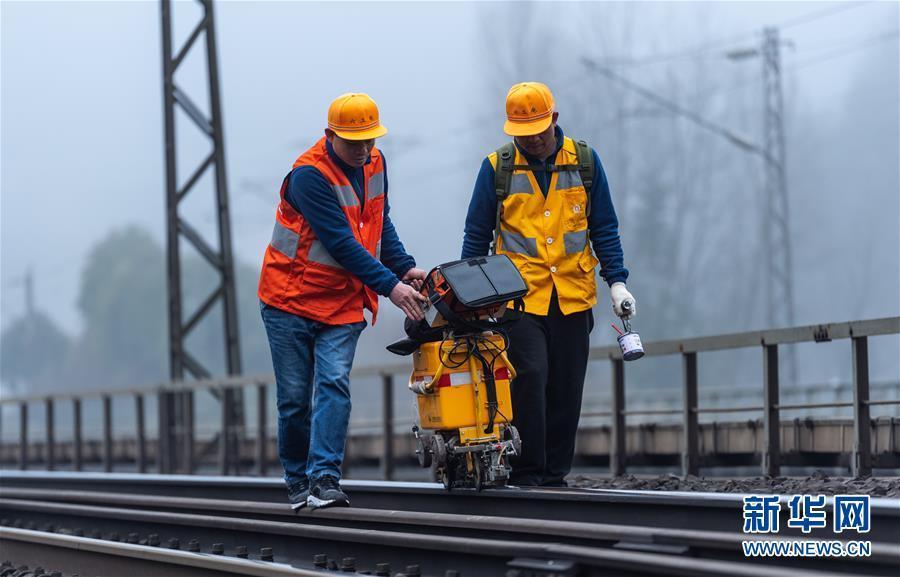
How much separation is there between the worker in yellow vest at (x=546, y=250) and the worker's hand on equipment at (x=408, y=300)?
602 mm

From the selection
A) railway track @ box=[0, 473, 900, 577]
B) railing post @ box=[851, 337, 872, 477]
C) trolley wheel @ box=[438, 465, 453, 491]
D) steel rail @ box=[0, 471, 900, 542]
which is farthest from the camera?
railing post @ box=[851, 337, 872, 477]

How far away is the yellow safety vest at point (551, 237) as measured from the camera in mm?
6441

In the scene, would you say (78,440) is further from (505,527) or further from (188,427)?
(505,527)

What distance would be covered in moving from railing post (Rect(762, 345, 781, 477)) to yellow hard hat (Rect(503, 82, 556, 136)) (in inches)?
110

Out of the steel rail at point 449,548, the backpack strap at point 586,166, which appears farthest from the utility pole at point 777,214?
the steel rail at point 449,548

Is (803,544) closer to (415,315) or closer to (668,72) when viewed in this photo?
(415,315)

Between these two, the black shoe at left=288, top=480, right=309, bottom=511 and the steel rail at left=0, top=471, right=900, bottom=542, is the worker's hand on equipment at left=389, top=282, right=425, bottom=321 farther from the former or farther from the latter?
the black shoe at left=288, top=480, right=309, bottom=511

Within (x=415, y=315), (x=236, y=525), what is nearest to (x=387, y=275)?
(x=415, y=315)

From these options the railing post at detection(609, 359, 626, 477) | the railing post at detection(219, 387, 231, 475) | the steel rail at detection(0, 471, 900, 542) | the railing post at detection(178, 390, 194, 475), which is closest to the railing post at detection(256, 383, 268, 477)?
the railing post at detection(219, 387, 231, 475)

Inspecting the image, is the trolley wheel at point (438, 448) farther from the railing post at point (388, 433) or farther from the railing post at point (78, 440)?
the railing post at point (78, 440)

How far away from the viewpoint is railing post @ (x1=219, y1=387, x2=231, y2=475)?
1544 centimetres

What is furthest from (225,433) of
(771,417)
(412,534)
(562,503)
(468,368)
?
(412,534)

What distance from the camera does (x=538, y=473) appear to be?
646 centimetres

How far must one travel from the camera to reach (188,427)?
1634 centimetres
